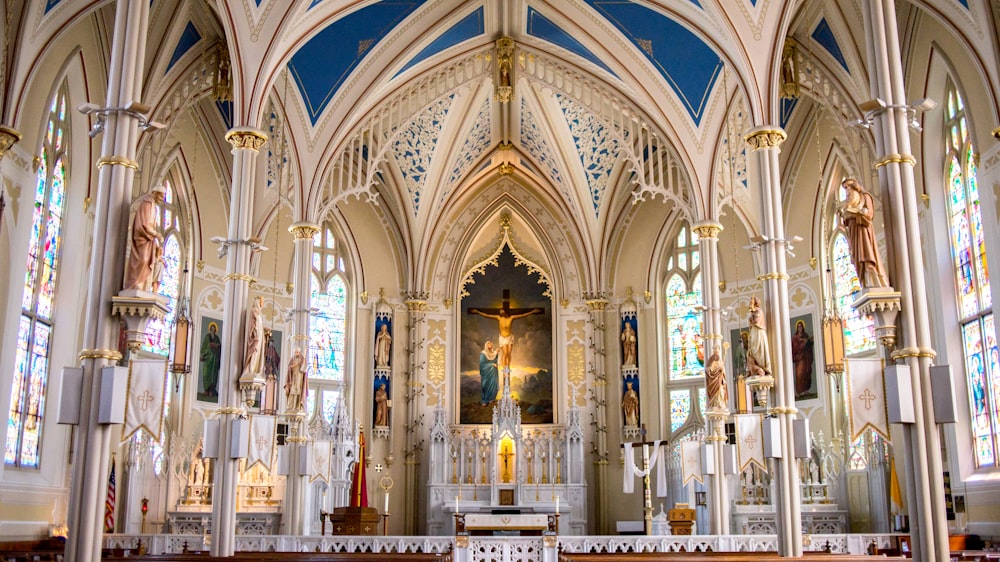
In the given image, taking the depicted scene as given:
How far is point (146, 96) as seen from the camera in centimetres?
1956

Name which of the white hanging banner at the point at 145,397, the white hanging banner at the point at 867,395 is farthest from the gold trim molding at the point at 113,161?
the white hanging banner at the point at 867,395

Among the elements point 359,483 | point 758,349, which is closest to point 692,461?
point 758,349

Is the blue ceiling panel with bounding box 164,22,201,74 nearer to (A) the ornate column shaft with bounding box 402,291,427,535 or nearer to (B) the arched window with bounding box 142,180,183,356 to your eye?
(B) the arched window with bounding box 142,180,183,356

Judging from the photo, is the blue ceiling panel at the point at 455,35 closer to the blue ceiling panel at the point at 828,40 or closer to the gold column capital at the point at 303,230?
the gold column capital at the point at 303,230

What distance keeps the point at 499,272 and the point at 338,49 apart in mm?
10209

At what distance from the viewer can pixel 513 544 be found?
55.4 feet

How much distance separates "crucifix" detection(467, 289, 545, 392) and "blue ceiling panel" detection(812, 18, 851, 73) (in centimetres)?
1157

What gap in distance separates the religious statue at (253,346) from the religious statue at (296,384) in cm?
291

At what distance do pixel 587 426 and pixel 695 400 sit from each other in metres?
3.11

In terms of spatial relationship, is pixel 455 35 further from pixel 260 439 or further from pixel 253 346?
pixel 260 439

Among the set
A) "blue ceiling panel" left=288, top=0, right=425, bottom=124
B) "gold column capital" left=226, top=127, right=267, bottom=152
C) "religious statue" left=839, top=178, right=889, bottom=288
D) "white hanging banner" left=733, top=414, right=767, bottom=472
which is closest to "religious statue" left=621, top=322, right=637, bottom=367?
"white hanging banner" left=733, top=414, right=767, bottom=472

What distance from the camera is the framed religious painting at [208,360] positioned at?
23188 millimetres

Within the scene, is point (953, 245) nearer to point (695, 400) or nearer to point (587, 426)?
point (695, 400)

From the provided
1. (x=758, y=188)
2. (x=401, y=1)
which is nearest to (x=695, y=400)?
(x=758, y=188)
